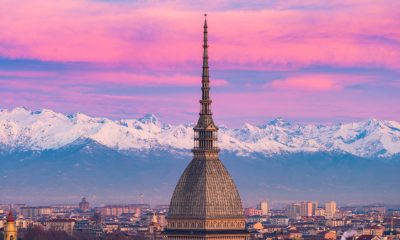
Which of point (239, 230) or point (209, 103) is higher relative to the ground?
point (209, 103)

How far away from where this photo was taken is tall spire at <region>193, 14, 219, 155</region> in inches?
3226

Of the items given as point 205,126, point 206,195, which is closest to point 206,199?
point 206,195

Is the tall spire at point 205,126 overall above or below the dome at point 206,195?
above

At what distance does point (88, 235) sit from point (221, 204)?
4441 inches

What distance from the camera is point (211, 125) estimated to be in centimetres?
8188

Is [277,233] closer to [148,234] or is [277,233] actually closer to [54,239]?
[148,234]

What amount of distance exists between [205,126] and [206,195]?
118 inches

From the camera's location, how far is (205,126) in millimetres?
81938

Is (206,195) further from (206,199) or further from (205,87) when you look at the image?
(205,87)

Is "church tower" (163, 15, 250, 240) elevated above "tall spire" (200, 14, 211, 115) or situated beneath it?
situated beneath

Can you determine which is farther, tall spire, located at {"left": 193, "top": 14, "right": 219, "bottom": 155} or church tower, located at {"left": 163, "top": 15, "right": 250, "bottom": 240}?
tall spire, located at {"left": 193, "top": 14, "right": 219, "bottom": 155}

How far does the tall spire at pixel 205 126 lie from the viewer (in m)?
81.9

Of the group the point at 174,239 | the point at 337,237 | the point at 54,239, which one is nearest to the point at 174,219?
the point at 174,239

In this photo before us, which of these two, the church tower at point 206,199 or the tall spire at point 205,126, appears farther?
the tall spire at point 205,126
